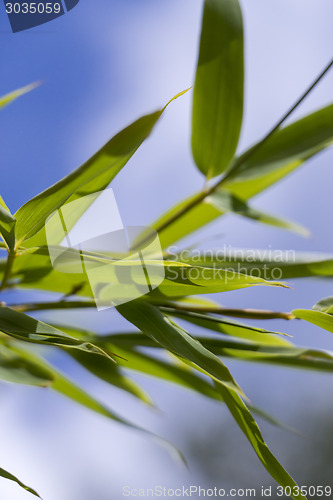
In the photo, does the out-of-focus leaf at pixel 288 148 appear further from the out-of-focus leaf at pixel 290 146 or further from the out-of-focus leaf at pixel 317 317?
the out-of-focus leaf at pixel 317 317

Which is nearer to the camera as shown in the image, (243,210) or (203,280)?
(203,280)

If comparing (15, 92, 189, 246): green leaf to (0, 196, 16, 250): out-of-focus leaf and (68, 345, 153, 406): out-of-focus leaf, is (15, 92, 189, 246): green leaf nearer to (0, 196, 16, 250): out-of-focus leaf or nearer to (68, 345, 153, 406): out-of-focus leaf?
(0, 196, 16, 250): out-of-focus leaf

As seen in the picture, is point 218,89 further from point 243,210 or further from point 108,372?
point 108,372

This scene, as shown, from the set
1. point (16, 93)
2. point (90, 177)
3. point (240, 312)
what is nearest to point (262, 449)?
point (240, 312)

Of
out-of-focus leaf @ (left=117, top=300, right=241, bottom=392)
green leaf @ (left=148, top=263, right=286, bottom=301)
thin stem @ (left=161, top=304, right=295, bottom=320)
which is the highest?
green leaf @ (left=148, top=263, right=286, bottom=301)

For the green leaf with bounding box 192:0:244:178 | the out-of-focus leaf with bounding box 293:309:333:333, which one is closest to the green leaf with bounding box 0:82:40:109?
the green leaf with bounding box 192:0:244:178

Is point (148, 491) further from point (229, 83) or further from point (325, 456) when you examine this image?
point (325, 456)
